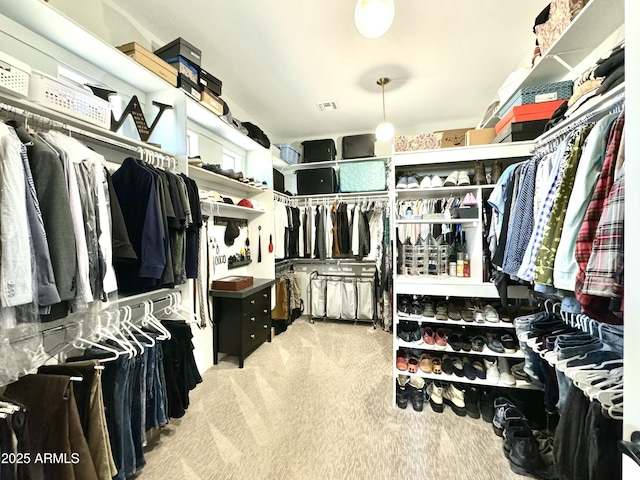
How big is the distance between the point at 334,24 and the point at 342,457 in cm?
299

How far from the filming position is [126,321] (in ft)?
5.19

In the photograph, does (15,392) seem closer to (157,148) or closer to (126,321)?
(126,321)

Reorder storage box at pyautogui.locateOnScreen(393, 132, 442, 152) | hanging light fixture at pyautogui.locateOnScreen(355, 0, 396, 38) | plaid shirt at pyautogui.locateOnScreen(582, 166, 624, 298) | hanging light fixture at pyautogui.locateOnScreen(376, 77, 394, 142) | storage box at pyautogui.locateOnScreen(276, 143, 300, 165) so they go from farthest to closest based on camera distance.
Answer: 1. storage box at pyautogui.locateOnScreen(276, 143, 300, 165)
2. hanging light fixture at pyautogui.locateOnScreen(376, 77, 394, 142)
3. storage box at pyautogui.locateOnScreen(393, 132, 442, 152)
4. hanging light fixture at pyautogui.locateOnScreen(355, 0, 396, 38)
5. plaid shirt at pyautogui.locateOnScreen(582, 166, 624, 298)

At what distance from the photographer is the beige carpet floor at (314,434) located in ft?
4.79

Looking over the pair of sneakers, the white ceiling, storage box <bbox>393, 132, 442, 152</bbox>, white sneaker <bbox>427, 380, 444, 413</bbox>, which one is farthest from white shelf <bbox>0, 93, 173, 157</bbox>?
white sneaker <bbox>427, 380, 444, 413</bbox>

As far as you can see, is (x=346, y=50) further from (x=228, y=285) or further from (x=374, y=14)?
(x=228, y=285)

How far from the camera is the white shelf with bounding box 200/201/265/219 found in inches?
98.9

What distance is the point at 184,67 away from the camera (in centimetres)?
199

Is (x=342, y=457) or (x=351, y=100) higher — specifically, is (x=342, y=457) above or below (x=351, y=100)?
below

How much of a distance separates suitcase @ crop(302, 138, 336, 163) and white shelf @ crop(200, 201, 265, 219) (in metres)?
1.34

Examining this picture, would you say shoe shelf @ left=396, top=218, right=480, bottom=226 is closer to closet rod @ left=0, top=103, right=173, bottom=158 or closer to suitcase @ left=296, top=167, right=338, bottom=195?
closet rod @ left=0, top=103, right=173, bottom=158

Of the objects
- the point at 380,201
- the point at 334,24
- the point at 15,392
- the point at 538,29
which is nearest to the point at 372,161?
the point at 380,201

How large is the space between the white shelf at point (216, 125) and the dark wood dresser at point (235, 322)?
1.58 metres
